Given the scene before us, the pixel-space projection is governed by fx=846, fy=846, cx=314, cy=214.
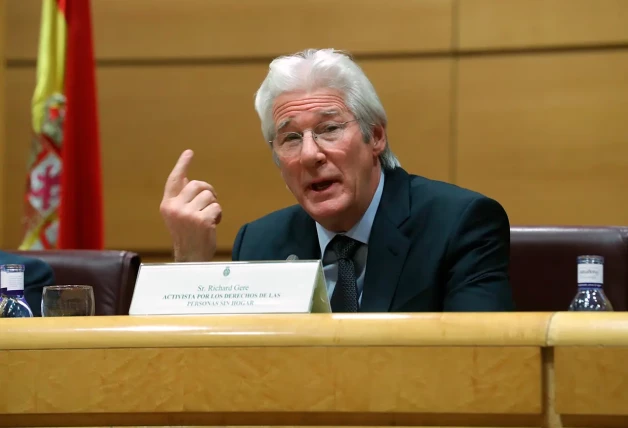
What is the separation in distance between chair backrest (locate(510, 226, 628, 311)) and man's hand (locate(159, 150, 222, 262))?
0.78 metres

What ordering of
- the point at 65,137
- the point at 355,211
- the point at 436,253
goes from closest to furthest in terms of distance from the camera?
1. the point at 436,253
2. the point at 355,211
3. the point at 65,137

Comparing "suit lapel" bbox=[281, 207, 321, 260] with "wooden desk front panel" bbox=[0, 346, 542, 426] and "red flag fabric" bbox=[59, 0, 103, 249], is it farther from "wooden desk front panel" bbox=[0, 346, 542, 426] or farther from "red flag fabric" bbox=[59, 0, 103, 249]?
"red flag fabric" bbox=[59, 0, 103, 249]

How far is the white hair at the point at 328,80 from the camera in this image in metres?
1.92

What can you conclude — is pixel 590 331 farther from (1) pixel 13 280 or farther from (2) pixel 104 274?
(2) pixel 104 274

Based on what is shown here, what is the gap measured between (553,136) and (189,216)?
6.49 feet

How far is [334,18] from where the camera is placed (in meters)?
3.55

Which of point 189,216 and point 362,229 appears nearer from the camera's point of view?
point 189,216

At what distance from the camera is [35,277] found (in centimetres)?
213

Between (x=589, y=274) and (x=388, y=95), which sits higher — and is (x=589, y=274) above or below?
below

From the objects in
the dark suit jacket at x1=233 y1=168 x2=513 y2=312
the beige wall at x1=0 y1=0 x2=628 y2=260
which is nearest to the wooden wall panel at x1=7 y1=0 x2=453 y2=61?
the beige wall at x1=0 y1=0 x2=628 y2=260

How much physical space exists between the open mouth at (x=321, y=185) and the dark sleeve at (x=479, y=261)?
303 mm

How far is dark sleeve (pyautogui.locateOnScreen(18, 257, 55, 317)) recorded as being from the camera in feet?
6.97

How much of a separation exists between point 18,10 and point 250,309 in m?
2.99

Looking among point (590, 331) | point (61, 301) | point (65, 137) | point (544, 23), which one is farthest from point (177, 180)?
point (544, 23)
